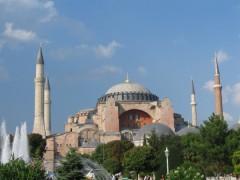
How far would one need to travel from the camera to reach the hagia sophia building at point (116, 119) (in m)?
48.1

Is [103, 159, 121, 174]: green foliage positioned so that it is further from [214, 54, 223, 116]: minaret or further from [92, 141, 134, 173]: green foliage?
[214, 54, 223, 116]: minaret

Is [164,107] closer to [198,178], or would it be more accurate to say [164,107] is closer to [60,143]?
[60,143]

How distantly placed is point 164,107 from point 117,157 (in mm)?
15377

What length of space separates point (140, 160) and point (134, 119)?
79.3 ft

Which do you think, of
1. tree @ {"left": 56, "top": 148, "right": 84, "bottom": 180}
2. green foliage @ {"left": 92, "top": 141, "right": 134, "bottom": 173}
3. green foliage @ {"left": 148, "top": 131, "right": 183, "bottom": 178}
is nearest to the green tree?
green foliage @ {"left": 148, "top": 131, "right": 183, "bottom": 178}

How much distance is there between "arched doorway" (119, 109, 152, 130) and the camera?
5528 centimetres

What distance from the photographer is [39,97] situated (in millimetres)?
47875

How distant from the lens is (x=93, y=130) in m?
52.7

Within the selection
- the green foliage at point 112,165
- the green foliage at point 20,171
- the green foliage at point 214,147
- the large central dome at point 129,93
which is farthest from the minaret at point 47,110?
the green foliage at point 20,171

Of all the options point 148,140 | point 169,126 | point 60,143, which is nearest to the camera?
point 148,140

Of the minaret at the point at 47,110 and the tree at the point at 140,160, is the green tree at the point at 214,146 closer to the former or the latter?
the tree at the point at 140,160

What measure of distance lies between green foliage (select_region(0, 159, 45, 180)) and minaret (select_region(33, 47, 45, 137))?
3589cm

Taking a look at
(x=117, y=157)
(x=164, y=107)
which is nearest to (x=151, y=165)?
(x=117, y=157)

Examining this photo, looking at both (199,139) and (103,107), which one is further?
(103,107)
